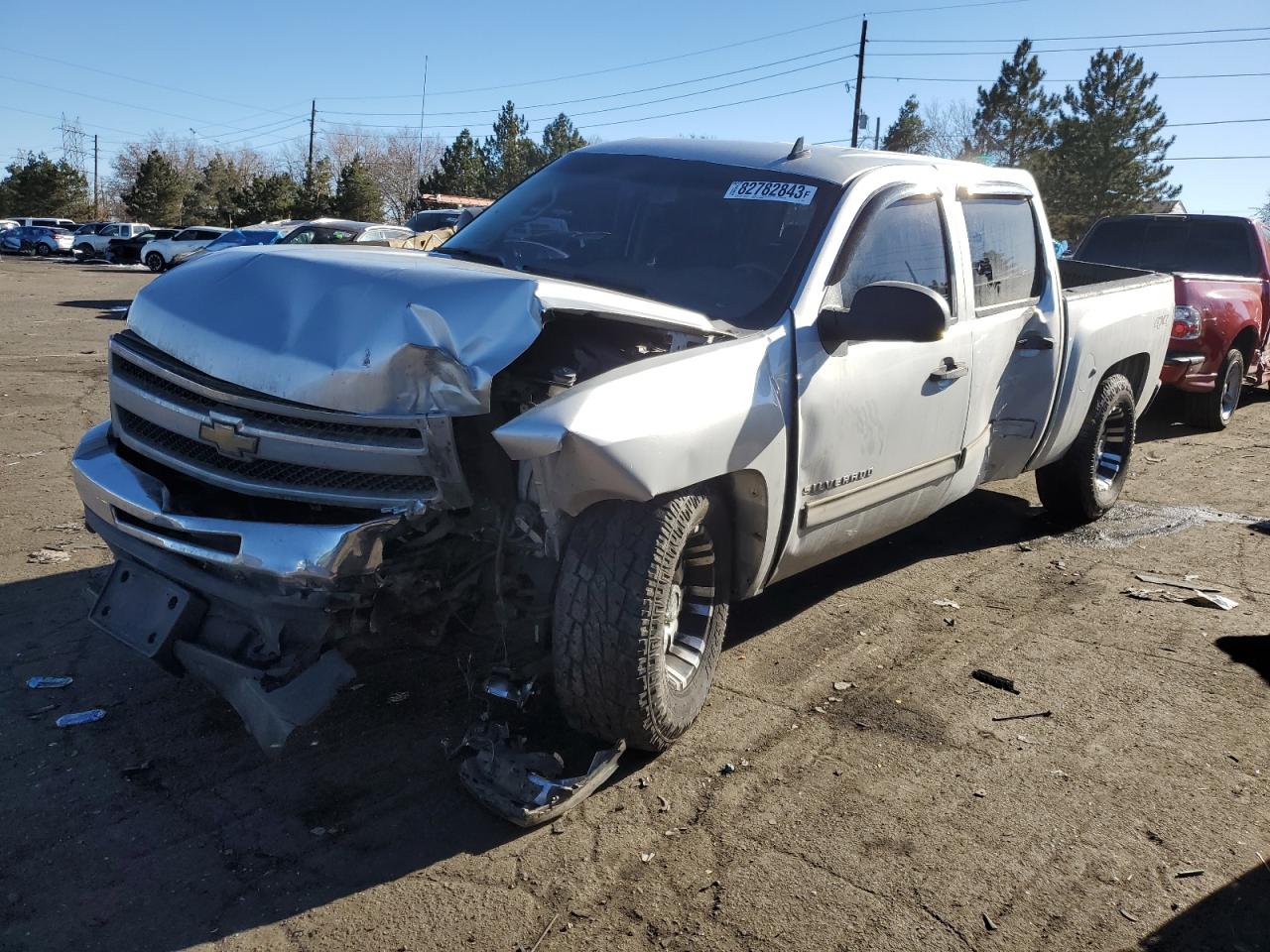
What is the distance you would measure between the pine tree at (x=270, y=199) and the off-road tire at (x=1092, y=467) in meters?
47.2

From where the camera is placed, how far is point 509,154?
6806cm

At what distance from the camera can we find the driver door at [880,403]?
3.64m

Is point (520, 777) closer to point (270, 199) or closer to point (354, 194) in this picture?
point (354, 194)

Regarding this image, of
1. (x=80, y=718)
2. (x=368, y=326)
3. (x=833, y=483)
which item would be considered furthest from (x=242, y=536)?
(x=833, y=483)

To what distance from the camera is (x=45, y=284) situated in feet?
83.7

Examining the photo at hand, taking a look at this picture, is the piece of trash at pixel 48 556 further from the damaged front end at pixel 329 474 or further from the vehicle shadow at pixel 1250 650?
the vehicle shadow at pixel 1250 650

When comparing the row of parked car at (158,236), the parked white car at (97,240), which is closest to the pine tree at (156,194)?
the row of parked car at (158,236)

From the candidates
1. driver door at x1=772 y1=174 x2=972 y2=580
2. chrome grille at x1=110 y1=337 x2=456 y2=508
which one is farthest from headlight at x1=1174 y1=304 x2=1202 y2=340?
chrome grille at x1=110 y1=337 x2=456 y2=508

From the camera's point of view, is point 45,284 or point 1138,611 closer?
point 1138,611

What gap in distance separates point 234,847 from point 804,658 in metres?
2.29

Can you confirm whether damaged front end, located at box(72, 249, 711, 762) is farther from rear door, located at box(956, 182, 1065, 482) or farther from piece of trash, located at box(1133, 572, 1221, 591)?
piece of trash, located at box(1133, 572, 1221, 591)

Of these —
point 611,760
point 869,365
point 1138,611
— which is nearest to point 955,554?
point 1138,611

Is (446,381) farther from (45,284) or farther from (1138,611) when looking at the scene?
(45,284)

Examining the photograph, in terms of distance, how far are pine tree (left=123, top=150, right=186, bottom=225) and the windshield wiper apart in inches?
2466
